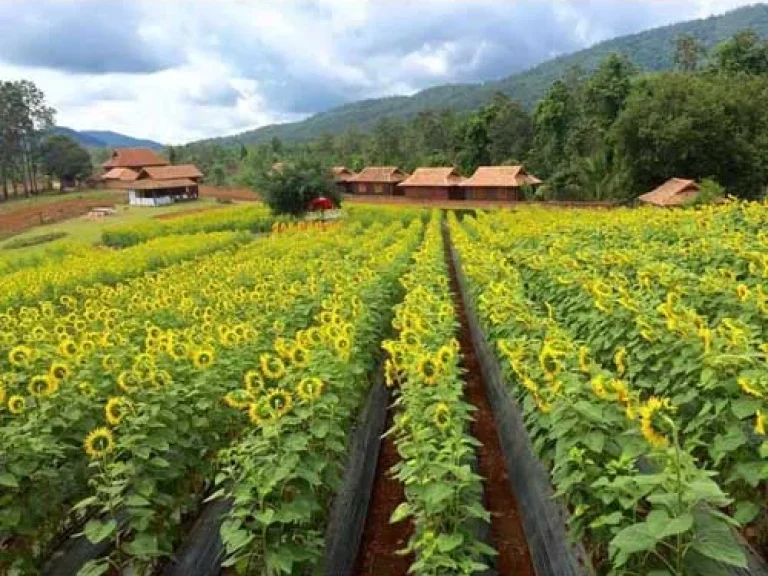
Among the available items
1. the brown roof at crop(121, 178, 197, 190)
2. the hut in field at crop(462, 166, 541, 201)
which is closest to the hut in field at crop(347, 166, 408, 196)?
the hut in field at crop(462, 166, 541, 201)

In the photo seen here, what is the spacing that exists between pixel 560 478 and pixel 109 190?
75376 millimetres

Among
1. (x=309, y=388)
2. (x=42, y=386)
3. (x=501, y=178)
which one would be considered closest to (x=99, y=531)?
(x=309, y=388)

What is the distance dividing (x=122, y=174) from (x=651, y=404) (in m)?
78.6

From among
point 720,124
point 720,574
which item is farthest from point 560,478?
point 720,124

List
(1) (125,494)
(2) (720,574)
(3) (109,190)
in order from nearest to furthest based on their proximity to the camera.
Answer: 1. (2) (720,574)
2. (1) (125,494)
3. (3) (109,190)

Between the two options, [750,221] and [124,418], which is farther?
[750,221]

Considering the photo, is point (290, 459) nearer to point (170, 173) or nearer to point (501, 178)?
point (501, 178)

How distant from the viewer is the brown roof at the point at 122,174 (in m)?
72.4

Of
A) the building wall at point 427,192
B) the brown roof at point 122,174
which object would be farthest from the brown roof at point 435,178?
the brown roof at point 122,174

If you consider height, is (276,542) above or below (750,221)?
below

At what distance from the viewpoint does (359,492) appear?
5.29 meters

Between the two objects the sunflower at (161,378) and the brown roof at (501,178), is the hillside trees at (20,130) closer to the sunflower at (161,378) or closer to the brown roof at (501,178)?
the brown roof at (501,178)

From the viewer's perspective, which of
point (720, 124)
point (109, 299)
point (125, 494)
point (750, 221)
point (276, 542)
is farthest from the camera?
point (720, 124)

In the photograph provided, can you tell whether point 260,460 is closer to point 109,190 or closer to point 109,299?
point 109,299
